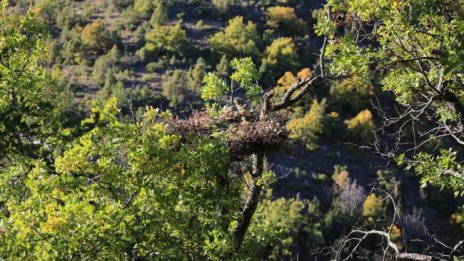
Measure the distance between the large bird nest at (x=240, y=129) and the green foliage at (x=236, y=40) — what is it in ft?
325

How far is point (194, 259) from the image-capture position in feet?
24.1

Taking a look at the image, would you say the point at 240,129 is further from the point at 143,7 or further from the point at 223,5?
the point at 143,7

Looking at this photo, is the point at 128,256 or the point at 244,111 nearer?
the point at 128,256

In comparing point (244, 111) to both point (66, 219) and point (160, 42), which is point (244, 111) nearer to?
point (66, 219)

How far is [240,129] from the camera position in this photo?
26.5 ft

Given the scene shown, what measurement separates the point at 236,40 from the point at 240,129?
4027 inches

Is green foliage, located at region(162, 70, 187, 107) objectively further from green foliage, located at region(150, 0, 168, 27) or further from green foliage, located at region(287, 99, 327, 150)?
green foliage, located at region(150, 0, 168, 27)

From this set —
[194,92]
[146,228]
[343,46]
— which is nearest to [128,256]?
[146,228]

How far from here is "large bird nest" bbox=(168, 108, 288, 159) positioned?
312 inches

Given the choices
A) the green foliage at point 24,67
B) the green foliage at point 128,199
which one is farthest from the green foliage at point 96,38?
the green foliage at point 128,199

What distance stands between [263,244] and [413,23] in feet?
14.9

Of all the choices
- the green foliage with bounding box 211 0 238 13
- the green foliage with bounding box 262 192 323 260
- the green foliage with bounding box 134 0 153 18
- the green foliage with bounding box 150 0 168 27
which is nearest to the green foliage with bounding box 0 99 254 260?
the green foliage with bounding box 262 192 323 260

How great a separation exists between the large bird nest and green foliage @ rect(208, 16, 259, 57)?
3900 inches

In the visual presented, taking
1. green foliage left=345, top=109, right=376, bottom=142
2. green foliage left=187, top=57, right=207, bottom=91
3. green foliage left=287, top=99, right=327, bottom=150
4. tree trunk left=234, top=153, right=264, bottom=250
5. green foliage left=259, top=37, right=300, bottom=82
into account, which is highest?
tree trunk left=234, top=153, right=264, bottom=250
